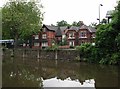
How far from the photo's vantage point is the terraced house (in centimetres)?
5584

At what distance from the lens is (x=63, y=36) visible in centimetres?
6022

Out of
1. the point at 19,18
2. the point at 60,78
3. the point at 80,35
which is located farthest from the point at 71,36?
the point at 60,78

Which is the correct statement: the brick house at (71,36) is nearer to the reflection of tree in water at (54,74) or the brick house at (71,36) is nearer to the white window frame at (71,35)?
the white window frame at (71,35)

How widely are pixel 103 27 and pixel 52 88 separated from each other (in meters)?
19.2

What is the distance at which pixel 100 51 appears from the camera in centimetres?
3394

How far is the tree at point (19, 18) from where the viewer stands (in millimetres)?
48516

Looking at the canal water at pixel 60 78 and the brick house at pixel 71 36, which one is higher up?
the brick house at pixel 71 36

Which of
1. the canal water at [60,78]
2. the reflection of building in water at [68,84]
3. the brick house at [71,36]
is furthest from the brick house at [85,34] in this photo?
the reflection of building in water at [68,84]

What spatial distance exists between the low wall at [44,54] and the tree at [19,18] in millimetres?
3729

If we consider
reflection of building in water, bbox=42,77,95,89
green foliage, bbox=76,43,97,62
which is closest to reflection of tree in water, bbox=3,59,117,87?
reflection of building in water, bbox=42,77,95,89

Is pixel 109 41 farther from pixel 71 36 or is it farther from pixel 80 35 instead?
pixel 71 36

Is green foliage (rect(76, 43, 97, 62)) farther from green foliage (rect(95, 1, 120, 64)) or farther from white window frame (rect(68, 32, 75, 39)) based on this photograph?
white window frame (rect(68, 32, 75, 39))

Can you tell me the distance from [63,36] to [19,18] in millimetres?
14998

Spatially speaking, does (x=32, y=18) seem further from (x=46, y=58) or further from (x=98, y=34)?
(x=98, y=34)
